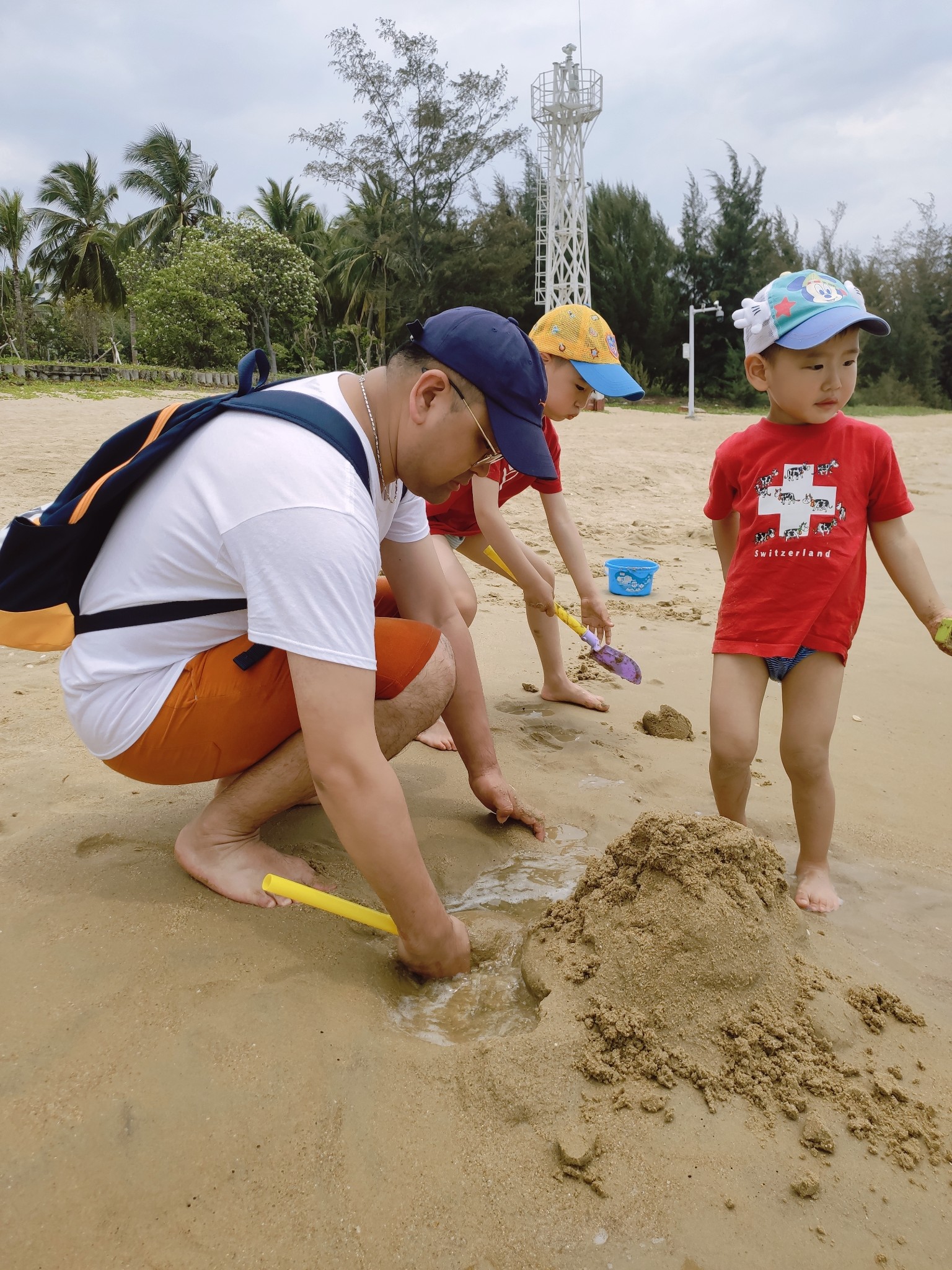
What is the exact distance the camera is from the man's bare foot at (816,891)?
1980 mm

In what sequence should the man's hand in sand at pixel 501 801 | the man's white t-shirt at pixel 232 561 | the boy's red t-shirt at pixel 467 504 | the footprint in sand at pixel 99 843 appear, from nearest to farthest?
1. the man's white t-shirt at pixel 232 561
2. the footprint in sand at pixel 99 843
3. the man's hand in sand at pixel 501 801
4. the boy's red t-shirt at pixel 467 504

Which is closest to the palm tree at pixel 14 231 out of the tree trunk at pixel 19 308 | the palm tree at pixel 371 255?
the tree trunk at pixel 19 308

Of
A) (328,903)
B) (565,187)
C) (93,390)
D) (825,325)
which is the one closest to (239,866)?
(328,903)

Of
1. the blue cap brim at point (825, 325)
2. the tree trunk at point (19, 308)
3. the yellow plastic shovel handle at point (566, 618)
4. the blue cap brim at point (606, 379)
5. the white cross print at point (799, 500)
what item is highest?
the tree trunk at point (19, 308)

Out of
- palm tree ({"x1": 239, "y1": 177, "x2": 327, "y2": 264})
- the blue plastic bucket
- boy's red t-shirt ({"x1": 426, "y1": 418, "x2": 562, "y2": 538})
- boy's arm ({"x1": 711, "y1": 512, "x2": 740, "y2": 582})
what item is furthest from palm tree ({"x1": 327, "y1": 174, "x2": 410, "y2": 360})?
boy's arm ({"x1": 711, "y1": 512, "x2": 740, "y2": 582})

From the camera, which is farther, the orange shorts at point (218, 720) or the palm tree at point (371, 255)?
the palm tree at point (371, 255)

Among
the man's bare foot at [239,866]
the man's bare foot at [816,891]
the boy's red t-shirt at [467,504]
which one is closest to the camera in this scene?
the man's bare foot at [239,866]

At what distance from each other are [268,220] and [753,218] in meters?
17.4

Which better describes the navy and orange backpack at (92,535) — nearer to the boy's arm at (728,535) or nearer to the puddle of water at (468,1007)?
the puddle of water at (468,1007)

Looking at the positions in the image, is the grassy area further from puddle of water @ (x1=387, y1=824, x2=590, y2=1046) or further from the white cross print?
puddle of water @ (x1=387, y1=824, x2=590, y2=1046)

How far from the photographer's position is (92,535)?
1553 mm

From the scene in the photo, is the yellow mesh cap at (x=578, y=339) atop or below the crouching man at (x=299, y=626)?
atop

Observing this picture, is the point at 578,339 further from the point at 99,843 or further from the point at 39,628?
the point at 99,843

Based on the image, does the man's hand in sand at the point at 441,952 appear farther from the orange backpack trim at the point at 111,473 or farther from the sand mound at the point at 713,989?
the orange backpack trim at the point at 111,473
